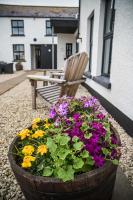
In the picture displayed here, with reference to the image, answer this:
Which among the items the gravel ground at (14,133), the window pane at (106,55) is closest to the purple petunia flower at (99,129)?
the gravel ground at (14,133)

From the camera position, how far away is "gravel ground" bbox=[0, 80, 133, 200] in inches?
59.5

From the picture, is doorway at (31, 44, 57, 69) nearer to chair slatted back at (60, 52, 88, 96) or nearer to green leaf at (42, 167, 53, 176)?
chair slatted back at (60, 52, 88, 96)

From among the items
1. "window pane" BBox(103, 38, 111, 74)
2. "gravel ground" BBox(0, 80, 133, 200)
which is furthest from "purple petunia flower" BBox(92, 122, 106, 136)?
"window pane" BBox(103, 38, 111, 74)

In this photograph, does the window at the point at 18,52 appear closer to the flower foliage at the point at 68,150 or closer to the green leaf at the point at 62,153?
the flower foliage at the point at 68,150

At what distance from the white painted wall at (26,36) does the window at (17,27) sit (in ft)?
1.05

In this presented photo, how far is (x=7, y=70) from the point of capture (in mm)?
13547

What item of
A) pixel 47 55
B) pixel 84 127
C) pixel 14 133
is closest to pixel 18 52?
pixel 47 55

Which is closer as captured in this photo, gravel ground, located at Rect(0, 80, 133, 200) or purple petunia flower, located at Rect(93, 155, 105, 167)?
purple petunia flower, located at Rect(93, 155, 105, 167)

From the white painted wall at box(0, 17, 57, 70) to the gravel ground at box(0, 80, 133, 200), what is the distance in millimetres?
14281

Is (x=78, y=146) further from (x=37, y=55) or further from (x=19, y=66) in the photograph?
(x=37, y=55)

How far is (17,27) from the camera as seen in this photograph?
1794cm

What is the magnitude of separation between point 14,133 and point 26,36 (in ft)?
56.1

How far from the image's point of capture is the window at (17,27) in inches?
704

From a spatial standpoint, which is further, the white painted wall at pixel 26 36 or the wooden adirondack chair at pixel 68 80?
the white painted wall at pixel 26 36
